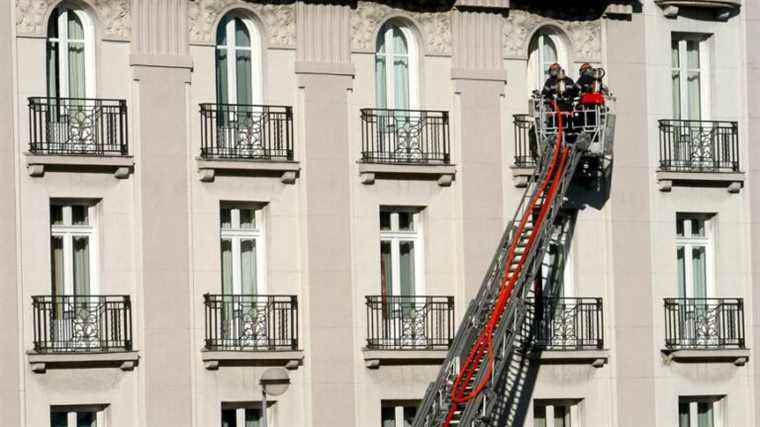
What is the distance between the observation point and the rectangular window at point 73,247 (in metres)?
52.3

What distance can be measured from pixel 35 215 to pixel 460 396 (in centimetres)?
863

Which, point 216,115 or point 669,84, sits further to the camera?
point 669,84

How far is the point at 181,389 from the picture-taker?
52625 mm

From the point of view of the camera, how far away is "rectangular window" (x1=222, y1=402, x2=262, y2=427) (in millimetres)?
53500

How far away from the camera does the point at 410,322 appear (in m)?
55.1

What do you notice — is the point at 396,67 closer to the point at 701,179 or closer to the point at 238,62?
the point at 238,62

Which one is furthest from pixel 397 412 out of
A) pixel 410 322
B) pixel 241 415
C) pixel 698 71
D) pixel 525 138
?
pixel 698 71

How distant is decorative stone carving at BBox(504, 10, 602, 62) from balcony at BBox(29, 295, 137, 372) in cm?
992

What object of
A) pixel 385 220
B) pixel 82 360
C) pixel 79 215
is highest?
pixel 79 215

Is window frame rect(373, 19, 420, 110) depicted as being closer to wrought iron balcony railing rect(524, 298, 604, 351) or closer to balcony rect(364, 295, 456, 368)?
balcony rect(364, 295, 456, 368)

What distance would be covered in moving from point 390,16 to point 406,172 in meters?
3.13

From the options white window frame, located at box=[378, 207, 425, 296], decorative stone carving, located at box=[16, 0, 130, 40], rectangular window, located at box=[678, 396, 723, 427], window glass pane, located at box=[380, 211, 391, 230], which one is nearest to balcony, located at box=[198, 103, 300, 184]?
decorative stone carving, located at box=[16, 0, 130, 40]

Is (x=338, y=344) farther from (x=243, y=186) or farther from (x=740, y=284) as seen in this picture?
(x=740, y=284)

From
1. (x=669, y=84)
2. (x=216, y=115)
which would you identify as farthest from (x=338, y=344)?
(x=669, y=84)
